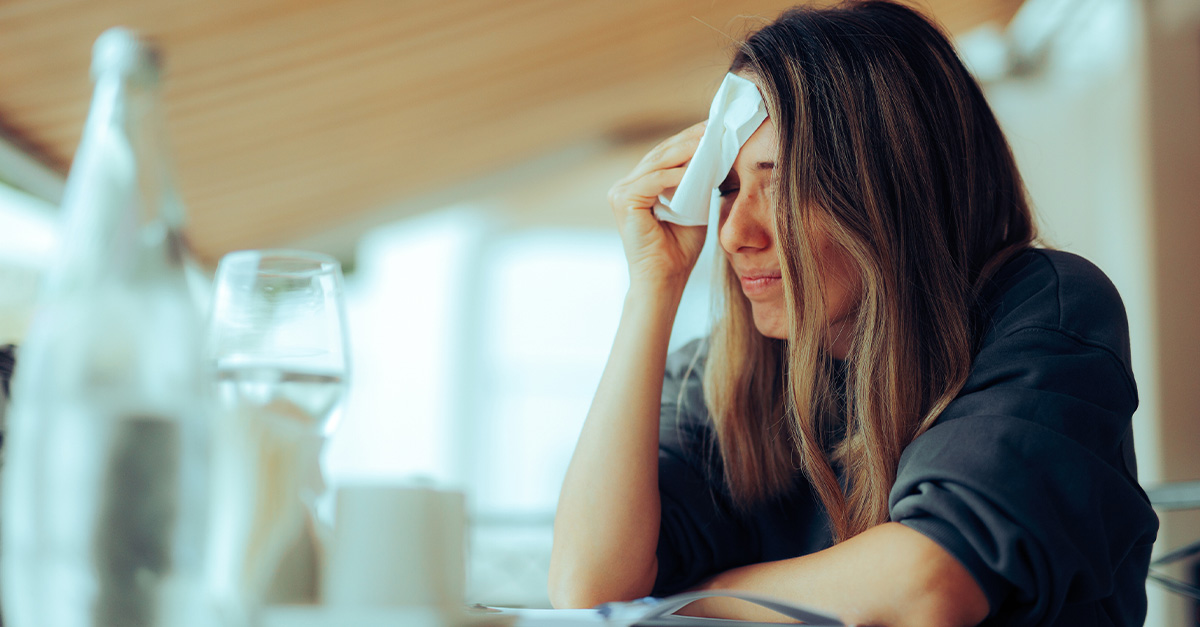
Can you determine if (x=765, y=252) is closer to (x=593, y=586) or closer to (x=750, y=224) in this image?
(x=750, y=224)

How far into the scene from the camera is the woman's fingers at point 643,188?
1045 mm

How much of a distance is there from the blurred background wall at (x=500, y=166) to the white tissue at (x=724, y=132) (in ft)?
0.56

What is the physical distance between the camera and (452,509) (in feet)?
1.14

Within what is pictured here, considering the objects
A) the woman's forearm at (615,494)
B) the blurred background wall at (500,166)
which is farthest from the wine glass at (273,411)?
the blurred background wall at (500,166)

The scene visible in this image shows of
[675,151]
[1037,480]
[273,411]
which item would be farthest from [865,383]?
[273,411]

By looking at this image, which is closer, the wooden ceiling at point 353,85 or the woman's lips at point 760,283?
the woman's lips at point 760,283

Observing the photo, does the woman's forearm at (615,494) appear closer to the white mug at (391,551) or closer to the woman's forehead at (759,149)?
the woman's forehead at (759,149)

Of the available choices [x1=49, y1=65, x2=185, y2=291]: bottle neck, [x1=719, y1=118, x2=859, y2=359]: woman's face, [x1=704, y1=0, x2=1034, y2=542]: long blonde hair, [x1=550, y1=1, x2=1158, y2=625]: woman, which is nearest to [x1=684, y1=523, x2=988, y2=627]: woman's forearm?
[x1=550, y1=1, x2=1158, y2=625]: woman

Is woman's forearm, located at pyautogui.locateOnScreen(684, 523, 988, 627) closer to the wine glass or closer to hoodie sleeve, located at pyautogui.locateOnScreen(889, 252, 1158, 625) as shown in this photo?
hoodie sleeve, located at pyautogui.locateOnScreen(889, 252, 1158, 625)

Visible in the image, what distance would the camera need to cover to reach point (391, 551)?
33cm

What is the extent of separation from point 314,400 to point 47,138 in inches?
118

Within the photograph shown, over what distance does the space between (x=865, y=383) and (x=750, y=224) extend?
218 mm

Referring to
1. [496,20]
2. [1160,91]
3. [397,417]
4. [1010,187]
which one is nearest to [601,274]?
[397,417]

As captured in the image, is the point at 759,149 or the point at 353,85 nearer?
the point at 759,149
